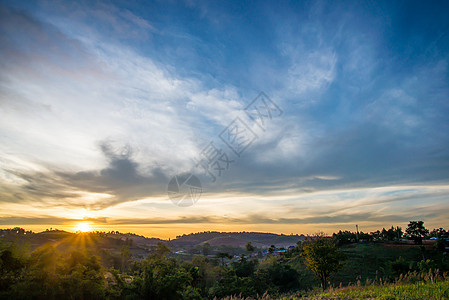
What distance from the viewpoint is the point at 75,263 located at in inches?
450

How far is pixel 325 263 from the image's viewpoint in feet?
88.3

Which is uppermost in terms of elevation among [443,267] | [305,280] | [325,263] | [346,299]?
[346,299]

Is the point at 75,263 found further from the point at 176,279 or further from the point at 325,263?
the point at 325,263

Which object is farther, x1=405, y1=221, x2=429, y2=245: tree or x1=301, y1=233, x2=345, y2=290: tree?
x1=405, y1=221, x2=429, y2=245: tree

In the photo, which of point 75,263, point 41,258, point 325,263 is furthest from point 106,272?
point 325,263

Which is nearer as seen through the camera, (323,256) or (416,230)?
(323,256)

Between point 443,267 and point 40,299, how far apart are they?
164 ft

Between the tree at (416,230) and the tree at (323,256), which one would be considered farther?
the tree at (416,230)

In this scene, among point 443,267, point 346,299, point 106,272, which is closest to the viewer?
point 346,299

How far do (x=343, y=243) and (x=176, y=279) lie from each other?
77.9 m

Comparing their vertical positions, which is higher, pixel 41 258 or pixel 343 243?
pixel 41 258

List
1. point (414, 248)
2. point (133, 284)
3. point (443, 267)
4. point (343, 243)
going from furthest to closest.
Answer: point (343, 243) < point (414, 248) < point (443, 267) < point (133, 284)

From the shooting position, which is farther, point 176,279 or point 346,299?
point 176,279

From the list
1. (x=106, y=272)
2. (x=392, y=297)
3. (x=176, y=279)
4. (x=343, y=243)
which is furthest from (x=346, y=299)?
(x=343, y=243)
